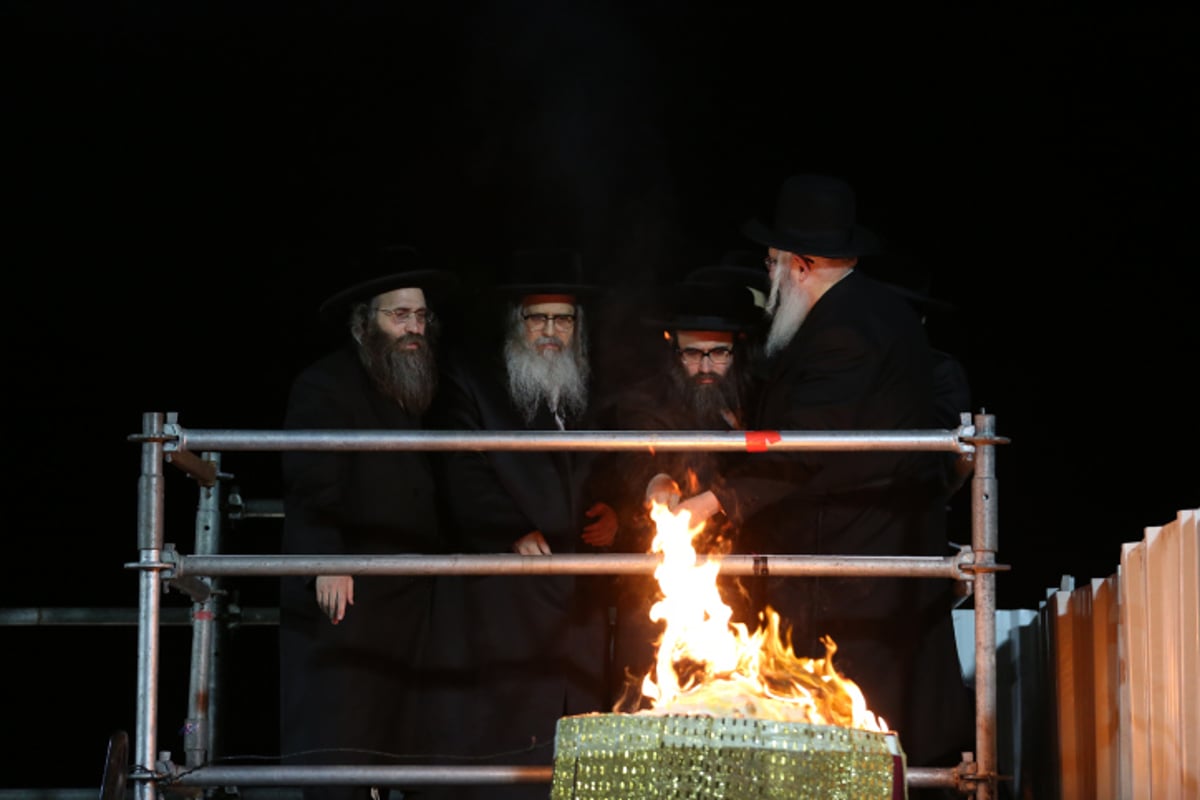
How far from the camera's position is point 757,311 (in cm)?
586

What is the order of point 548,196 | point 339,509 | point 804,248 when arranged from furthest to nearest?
point 548,196
point 339,509
point 804,248

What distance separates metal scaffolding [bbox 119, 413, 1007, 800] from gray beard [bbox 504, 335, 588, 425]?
156cm

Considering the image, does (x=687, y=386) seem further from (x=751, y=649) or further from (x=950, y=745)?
(x=751, y=649)

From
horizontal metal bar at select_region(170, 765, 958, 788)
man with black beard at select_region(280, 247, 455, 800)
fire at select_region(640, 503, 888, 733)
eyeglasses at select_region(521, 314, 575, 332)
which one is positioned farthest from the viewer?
eyeglasses at select_region(521, 314, 575, 332)

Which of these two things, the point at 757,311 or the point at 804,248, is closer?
the point at 804,248

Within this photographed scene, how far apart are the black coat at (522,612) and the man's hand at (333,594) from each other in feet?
1.58

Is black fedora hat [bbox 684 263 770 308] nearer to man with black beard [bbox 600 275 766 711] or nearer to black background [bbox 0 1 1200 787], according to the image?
man with black beard [bbox 600 275 766 711]

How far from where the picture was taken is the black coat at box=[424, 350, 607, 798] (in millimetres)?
5504

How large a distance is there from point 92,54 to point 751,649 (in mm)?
3888

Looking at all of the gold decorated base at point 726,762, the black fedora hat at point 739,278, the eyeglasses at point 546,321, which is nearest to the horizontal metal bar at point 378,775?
the gold decorated base at point 726,762

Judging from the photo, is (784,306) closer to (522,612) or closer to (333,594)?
(522,612)

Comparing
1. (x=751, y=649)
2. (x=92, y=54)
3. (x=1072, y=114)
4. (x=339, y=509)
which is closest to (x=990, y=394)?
(x=1072, y=114)

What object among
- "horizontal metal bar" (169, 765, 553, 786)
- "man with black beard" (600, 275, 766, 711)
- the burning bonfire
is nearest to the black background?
"man with black beard" (600, 275, 766, 711)

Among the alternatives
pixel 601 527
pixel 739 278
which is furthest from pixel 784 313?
pixel 601 527
